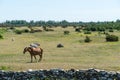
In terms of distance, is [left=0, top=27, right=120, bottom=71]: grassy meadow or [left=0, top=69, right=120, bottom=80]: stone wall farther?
[left=0, top=27, right=120, bottom=71]: grassy meadow

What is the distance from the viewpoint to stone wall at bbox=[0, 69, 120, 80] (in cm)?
1930

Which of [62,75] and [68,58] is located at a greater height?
[62,75]

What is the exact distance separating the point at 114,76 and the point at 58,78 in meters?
2.61

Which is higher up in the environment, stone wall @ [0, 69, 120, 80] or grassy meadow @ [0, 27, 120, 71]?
stone wall @ [0, 69, 120, 80]

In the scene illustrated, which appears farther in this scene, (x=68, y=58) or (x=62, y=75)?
(x=68, y=58)

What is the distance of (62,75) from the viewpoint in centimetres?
1984

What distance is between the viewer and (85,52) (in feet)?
127

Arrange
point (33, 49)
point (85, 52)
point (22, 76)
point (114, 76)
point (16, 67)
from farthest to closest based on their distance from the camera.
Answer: point (85, 52), point (33, 49), point (16, 67), point (22, 76), point (114, 76)

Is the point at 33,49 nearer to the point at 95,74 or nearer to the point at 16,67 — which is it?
the point at 16,67

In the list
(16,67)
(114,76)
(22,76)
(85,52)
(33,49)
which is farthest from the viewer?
(85,52)

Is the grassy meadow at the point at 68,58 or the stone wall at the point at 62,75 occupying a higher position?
the stone wall at the point at 62,75

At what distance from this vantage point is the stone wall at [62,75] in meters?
19.3

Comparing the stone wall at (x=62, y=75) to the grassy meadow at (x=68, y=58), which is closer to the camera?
the stone wall at (x=62, y=75)

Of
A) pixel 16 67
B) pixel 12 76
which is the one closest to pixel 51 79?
pixel 12 76
